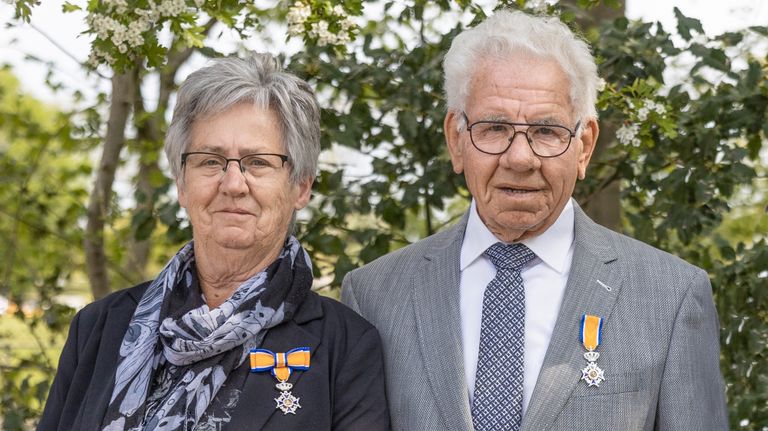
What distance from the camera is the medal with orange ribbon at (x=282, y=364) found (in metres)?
2.78

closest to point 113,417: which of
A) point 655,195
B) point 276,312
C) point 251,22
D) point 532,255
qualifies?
point 276,312

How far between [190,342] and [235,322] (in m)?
0.13

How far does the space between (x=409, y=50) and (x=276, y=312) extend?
5.59ft

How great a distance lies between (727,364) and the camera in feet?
13.0

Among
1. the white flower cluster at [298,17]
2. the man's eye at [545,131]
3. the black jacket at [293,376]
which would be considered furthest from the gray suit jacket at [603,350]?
the white flower cluster at [298,17]

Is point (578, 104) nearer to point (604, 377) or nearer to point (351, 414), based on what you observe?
point (604, 377)

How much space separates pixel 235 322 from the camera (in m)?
2.82

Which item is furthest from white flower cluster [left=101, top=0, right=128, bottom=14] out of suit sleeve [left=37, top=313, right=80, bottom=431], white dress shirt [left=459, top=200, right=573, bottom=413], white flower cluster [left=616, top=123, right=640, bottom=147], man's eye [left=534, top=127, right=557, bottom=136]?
white flower cluster [left=616, top=123, right=640, bottom=147]

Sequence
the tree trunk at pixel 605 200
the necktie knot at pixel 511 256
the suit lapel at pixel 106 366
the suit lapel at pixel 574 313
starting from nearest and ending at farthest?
the suit lapel at pixel 574 313
the suit lapel at pixel 106 366
the necktie knot at pixel 511 256
the tree trunk at pixel 605 200

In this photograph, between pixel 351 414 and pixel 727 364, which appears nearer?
pixel 351 414

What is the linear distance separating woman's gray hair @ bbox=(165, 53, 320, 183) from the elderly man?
44 cm

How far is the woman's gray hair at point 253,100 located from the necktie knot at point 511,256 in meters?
0.59

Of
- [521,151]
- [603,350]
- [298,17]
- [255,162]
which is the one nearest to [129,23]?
[298,17]

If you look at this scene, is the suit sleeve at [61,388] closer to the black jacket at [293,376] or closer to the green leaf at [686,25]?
the black jacket at [293,376]
